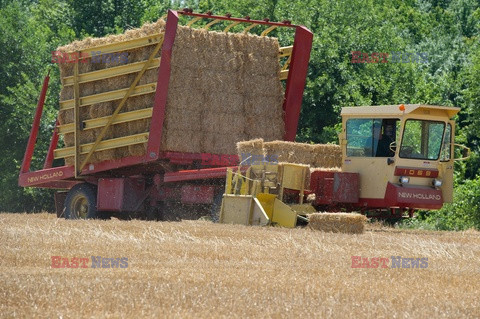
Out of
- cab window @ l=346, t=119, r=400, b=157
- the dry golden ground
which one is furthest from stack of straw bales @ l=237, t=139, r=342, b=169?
the dry golden ground

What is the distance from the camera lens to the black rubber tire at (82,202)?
2477 cm

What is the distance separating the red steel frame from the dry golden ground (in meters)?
4.25

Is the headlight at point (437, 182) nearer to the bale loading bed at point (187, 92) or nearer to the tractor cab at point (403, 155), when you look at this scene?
the tractor cab at point (403, 155)

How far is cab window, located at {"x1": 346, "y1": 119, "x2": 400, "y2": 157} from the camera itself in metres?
19.8

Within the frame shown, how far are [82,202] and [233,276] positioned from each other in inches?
545

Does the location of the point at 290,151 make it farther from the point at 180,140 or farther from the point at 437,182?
the point at 437,182

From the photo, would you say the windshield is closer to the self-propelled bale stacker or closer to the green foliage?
the self-propelled bale stacker

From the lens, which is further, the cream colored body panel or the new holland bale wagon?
the new holland bale wagon

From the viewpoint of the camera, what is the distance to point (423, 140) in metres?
19.9

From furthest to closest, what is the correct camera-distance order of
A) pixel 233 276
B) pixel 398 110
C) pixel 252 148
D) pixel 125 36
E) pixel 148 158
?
pixel 125 36 < pixel 148 158 < pixel 252 148 < pixel 398 110 < pixel 233 276

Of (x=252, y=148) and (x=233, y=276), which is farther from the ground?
(x=252, y=148)

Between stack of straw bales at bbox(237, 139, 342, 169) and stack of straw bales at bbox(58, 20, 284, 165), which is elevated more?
stack of straw bales at bbox(58, 20, 284, 165)

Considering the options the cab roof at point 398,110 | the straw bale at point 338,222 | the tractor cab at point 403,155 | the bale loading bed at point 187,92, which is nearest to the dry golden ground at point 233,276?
the straw bale at point 338,222

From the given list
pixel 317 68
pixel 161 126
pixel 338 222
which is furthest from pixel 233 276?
pixel 317 68
